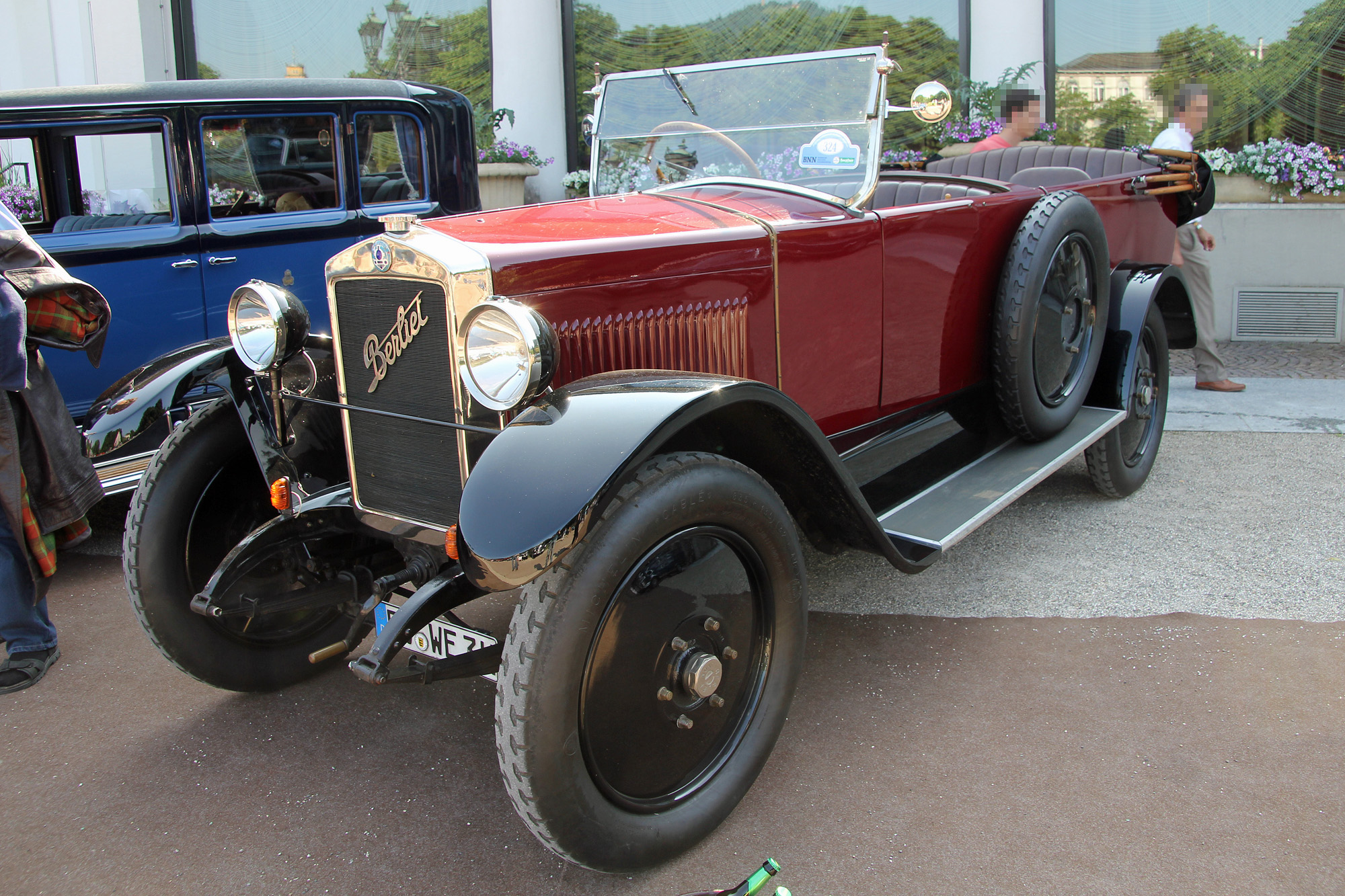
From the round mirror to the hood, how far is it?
81 centimetres

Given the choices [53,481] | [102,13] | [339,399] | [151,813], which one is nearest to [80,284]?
[53,481]

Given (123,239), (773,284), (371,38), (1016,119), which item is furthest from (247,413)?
(371,38)

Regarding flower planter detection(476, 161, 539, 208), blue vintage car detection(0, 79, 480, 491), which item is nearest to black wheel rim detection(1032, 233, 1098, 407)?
blue vintage car detection(0, 79, 480, 491)

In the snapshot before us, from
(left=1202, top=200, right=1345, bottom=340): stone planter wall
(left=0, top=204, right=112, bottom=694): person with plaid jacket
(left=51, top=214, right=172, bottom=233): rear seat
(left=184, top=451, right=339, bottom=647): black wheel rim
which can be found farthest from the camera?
(left=1202, top=200, right=1345, bottom=340): stone planter wall

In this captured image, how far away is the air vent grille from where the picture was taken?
6895mm

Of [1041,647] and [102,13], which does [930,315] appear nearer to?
[1041,647]

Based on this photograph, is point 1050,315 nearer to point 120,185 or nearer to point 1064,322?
point 1064,322

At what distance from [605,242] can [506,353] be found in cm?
47

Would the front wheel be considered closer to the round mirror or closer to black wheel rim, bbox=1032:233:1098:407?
the round mirror

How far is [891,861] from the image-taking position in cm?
197

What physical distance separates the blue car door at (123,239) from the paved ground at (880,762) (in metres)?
1.33

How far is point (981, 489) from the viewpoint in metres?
2.99

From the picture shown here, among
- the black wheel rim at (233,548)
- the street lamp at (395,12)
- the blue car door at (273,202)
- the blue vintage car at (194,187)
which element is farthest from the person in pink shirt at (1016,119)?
the street lamp at (395,12)

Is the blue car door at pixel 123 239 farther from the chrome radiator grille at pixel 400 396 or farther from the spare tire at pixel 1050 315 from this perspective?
the spare tire at pixel 1050 315
